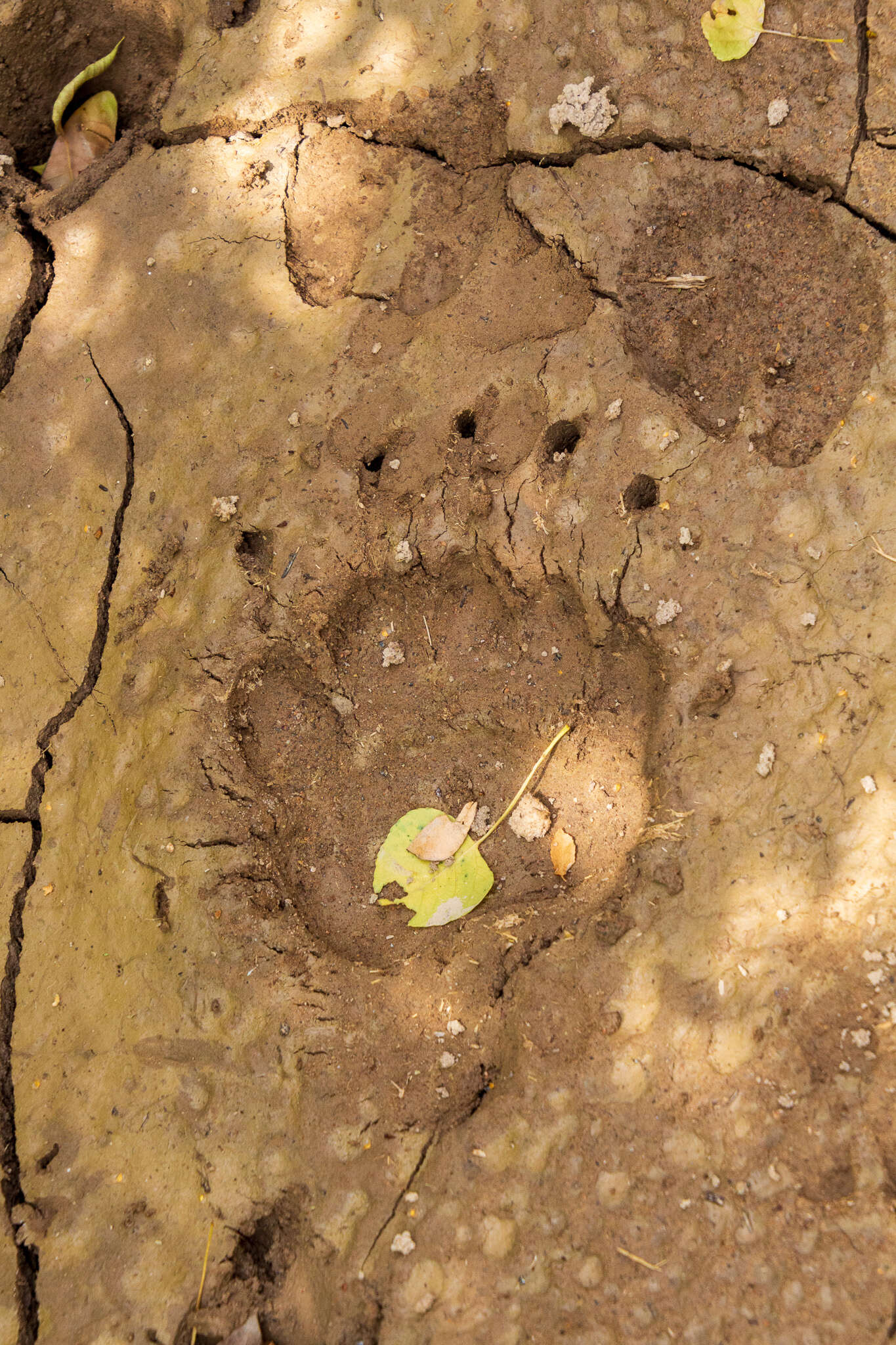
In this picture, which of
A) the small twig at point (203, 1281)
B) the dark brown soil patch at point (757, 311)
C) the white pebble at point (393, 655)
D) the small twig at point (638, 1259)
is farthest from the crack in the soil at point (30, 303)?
the small twig at point (638, 1259)

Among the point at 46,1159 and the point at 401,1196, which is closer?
the point at 401,1196

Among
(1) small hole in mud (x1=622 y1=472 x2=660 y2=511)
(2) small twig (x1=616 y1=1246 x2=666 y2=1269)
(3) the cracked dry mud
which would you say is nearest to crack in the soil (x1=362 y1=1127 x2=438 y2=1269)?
(3) the cracked dry mud

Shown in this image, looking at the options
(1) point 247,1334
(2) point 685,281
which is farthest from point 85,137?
(1) point 247,1334

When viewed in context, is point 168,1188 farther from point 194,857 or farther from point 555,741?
point 555,741

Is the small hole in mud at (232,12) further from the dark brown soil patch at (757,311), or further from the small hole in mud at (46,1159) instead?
the small hole in mud at (46,1159)

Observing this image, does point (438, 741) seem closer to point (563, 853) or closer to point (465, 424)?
point (563, 853)
